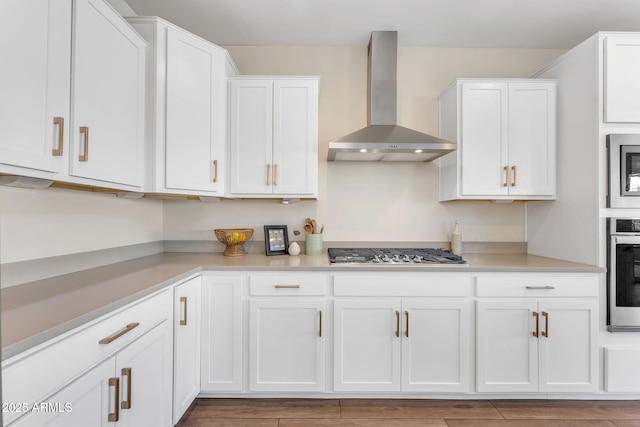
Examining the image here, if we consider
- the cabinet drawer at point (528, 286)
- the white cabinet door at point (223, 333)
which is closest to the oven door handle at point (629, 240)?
the cabinet drawer at point (528, 286)

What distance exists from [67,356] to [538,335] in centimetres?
236

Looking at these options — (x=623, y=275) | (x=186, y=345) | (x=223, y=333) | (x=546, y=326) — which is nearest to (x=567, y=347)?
(x=546, y=326)

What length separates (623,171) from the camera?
6.64 feet

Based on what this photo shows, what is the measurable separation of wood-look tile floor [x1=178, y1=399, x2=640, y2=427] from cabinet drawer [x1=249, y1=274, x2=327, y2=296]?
71 cm

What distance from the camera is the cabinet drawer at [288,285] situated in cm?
208

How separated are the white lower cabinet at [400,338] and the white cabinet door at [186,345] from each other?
838mm

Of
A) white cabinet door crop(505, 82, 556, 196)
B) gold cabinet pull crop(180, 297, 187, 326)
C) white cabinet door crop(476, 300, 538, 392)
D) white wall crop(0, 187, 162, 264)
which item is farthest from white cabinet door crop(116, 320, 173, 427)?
white cabinet door crop(505, 82, 556, 196)

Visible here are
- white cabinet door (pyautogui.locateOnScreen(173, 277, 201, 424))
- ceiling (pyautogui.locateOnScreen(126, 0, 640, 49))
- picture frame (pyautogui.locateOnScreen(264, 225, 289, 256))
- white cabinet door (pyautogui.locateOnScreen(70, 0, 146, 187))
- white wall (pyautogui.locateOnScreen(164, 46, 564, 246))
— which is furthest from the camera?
white wall (pyautogui.locateOnScreen(164, 46, 564, 246))

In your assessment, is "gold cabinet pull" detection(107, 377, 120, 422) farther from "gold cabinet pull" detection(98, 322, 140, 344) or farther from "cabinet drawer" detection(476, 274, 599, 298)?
"cabinet drawer" detection(476, 274, 599, 298)

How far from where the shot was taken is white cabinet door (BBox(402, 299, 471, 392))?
2.07 meters

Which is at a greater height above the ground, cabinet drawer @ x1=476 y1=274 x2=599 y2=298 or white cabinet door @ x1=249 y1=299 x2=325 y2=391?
cabinet drawer @ x1=476 y1=274 x2=599 y2=298

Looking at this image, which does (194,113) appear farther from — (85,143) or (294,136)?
(85,143)

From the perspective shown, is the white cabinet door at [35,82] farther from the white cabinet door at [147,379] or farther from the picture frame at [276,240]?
the picture frame at [276,240]

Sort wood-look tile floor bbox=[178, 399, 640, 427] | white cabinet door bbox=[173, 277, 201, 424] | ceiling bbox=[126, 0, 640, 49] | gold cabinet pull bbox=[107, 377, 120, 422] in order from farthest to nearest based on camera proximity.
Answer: ceiling bbox=[126, 0, 640, 49], wood-look tile floor bbox=[178, 399, 640, 427], white cabinet door bbox=[173, 277, 201, 424], gold cabinet pull bbox=[107, 377, 120, 422]
